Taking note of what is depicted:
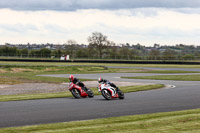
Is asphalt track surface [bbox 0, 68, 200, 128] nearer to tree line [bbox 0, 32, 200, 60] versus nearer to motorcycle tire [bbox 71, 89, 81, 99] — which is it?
motorcycle tire [bbox 71, 89, 81, 99]

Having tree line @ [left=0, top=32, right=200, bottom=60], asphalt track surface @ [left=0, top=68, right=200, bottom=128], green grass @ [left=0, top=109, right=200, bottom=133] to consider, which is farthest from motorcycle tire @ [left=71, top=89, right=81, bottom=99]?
tree line @ [left=0, top=32, right=200, bottom=60]

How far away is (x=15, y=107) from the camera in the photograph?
1753 centimetres

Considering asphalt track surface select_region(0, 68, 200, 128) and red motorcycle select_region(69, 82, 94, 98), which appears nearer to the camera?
asphalt track surface select_region(0, 68, 200, 128)

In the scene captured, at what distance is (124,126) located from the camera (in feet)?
39.6

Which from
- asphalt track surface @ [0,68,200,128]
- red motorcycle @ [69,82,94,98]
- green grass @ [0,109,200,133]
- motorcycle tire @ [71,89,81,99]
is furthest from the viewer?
motorcycle tire @ [71,89,81,99]

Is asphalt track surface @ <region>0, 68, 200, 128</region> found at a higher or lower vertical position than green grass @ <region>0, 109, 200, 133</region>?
lower

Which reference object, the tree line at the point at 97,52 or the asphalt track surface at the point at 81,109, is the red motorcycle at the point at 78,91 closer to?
the asphalt track surface at the point at 81,109

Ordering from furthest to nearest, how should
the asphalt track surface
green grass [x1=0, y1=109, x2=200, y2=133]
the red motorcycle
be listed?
the red motorcycle, the asphalt track surface, green grass [x1=0, y1=109, x2=200, y2=133]

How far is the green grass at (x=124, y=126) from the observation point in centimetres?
1137

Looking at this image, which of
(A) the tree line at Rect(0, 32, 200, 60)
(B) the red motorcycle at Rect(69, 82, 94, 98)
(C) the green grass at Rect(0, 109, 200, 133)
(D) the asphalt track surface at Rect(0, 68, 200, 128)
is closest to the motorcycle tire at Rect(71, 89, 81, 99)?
(B) the red motorcycle at Rect(69, 82, 94, 98)

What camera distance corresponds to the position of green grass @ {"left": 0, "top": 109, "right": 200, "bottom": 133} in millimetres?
11368

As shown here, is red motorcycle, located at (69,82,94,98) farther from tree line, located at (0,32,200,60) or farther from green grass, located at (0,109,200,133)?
tree line, located at (0,32,200,60)

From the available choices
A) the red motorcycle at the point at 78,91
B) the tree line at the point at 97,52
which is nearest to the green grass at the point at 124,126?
the red motorcycle at the point at 78,91

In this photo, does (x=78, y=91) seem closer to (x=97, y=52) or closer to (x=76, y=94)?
(x=76, y=94)
